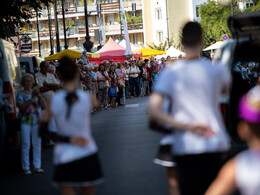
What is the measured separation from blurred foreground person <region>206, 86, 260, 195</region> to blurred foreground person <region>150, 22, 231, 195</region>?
1040mm

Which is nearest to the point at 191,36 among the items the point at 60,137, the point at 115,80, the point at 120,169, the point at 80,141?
the point at 80,141

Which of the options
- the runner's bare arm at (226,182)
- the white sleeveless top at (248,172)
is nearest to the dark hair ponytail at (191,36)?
the white sleeveless top at (248,172)

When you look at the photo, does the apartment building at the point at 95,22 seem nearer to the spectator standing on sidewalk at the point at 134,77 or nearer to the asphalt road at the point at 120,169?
the spectator standing on sidewalk at the point at 134,77

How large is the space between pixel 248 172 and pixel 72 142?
205cm

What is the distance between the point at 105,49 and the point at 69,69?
33520 mm

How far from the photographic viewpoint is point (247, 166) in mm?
3844

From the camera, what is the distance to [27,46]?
42.9m

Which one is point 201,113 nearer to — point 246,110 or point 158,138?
point 246,110

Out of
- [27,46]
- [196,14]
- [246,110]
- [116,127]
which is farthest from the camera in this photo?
[196,14]

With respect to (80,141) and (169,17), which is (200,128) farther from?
(169,17)

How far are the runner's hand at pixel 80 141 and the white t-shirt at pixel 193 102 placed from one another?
85cm

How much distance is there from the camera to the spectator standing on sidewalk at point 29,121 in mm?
10438

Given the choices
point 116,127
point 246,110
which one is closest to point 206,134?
point 246,110

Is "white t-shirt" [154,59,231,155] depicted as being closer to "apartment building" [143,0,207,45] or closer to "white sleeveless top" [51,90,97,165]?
"white sleeveless top" [51,90,97,165]
